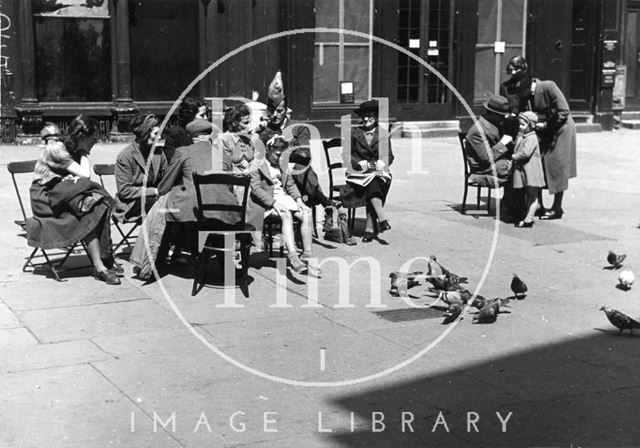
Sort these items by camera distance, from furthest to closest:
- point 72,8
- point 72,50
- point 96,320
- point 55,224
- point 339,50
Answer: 1. point 339,50
2. point 72,50
3. point 72,8
4. point 55,224
5. point 96,320

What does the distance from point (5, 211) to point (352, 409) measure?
25.2 feet

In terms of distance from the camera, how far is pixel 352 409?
234 inches

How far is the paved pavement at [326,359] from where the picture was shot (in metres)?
5.61

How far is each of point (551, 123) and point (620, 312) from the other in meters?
5.28

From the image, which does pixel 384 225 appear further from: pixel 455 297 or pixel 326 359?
pixel 326 359

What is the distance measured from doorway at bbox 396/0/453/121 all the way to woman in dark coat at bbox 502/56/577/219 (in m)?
8.82

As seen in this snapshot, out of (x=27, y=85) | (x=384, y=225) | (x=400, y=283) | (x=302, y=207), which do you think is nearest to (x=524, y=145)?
(x=384, y=225)

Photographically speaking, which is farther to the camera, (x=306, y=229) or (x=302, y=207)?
(x=302, y=207)

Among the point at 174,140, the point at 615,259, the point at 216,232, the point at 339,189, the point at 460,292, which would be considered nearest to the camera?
the point at 460,292

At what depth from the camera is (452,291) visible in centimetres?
848

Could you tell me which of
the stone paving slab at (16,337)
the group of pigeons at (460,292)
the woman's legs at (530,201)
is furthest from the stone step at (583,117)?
A: the stone paving slab at (16,337)

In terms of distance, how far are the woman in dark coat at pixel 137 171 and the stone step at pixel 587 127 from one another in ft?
53.5

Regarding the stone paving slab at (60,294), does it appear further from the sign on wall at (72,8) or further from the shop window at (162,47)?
the shop window at (162,47)

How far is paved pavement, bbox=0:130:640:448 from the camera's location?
5.61 metres
